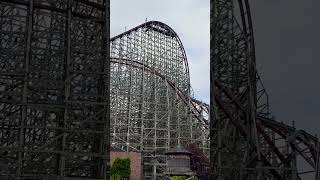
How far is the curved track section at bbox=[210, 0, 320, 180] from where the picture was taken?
2300 centimetres

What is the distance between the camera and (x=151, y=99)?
4962 cm

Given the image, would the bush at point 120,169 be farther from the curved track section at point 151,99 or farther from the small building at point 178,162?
the small building at point 178,162

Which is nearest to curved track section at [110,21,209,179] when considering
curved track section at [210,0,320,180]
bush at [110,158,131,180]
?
bush at [110,158,131,180]

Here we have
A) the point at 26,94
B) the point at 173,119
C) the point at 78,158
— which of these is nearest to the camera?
the point at 26,94

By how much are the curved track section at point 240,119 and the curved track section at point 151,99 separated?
77.9ft

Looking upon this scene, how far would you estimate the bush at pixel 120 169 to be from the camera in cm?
4675

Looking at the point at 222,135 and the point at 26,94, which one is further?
the point at 222,135

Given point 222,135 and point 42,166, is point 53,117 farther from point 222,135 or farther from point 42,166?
point 222,135

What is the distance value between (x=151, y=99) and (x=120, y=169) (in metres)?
6.92

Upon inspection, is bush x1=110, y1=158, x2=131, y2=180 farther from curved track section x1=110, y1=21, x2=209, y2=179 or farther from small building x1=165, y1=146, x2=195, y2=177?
small building x1=165, y1=146, x2=195, y2=177

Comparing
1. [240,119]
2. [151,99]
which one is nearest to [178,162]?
[151,99]

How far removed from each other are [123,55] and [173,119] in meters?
7.50

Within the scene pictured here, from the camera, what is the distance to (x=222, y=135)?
2342 centimetres

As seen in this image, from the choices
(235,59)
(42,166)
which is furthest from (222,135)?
(42,166)
